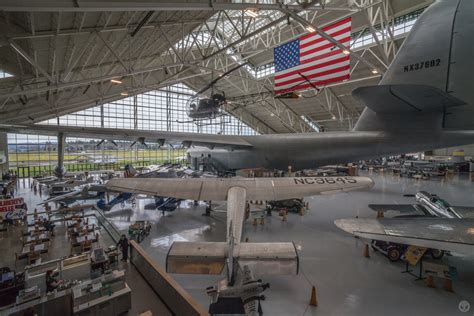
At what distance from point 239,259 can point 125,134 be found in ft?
33.8

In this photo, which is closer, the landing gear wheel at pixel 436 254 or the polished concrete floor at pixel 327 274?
the polished concrete floor at pixel 327 274

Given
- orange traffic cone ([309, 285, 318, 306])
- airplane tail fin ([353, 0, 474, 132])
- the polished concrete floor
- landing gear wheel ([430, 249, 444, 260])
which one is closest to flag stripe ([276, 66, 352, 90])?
airplane tail fin ([353, 0, 474, 132])

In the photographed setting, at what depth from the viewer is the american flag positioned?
51.7 ft

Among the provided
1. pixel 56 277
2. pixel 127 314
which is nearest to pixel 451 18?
pixel 127 314

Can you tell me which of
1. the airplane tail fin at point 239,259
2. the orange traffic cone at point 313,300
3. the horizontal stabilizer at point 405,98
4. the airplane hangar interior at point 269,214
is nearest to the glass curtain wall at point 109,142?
the airplane hangar interior at point 269,214

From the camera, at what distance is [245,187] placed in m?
Answer: 8.76

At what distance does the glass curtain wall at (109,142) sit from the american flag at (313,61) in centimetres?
1336

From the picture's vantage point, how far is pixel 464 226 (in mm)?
5941

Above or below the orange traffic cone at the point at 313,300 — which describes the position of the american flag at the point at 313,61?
above

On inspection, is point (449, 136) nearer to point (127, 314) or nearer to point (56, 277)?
point (127, 314)

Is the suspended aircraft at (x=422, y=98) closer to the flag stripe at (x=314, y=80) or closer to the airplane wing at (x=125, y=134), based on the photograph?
the airplane wing at (x=125, y=134)

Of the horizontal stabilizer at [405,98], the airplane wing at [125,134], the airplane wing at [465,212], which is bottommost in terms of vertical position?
the airplane wing at [465,212]

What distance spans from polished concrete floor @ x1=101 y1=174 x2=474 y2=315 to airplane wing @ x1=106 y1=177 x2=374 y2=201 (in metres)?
1.94

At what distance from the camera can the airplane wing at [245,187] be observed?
8578mm
